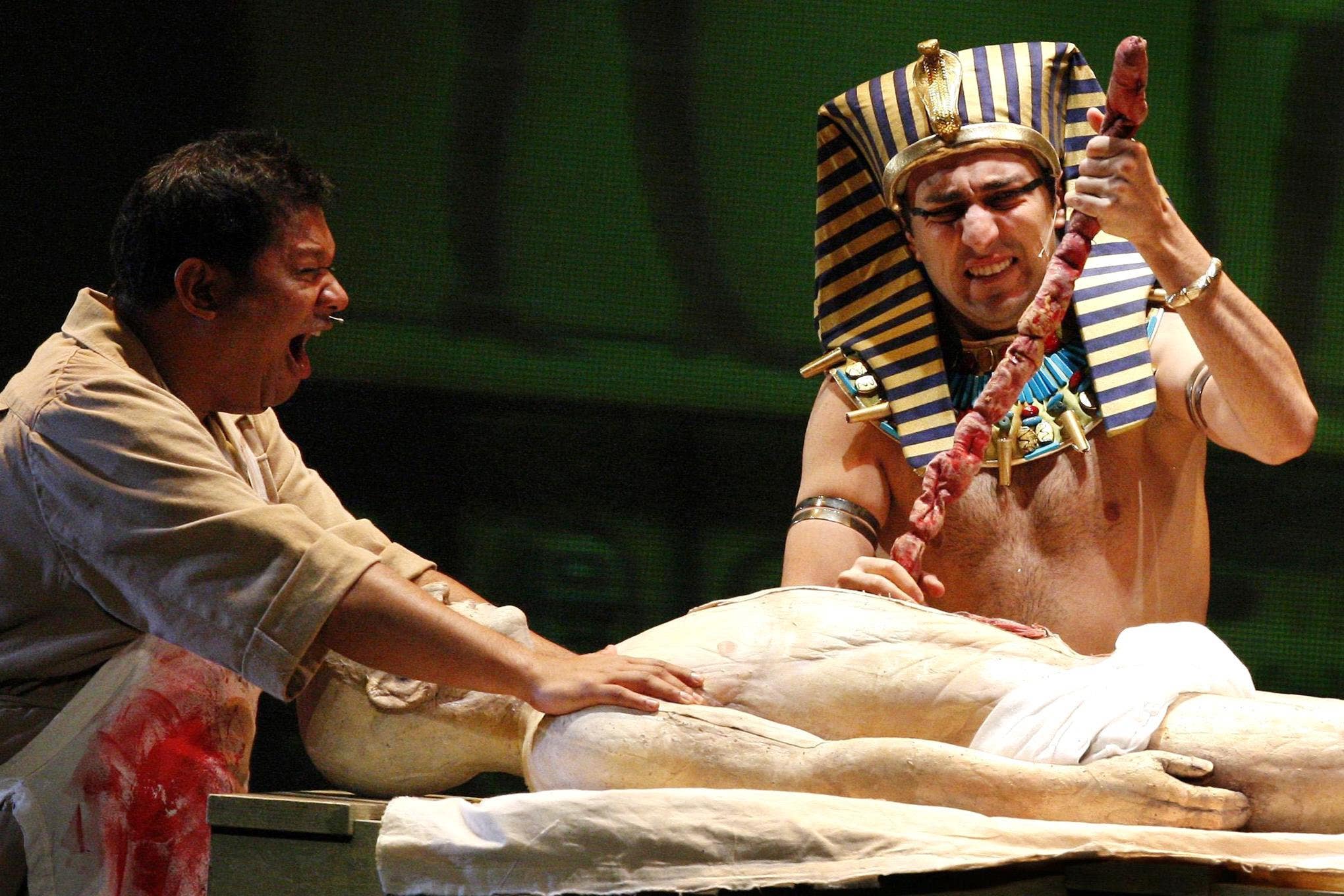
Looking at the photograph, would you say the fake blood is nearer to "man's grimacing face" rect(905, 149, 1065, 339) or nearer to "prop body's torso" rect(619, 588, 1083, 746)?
"prop body's torso" rect(619, 588, 1083, 746)

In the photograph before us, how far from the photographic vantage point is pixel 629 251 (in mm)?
3645

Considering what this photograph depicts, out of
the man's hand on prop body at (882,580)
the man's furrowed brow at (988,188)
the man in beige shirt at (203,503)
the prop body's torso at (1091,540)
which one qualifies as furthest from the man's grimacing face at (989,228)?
the man in beige shirt at (203,503)

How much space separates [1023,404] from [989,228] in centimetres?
30

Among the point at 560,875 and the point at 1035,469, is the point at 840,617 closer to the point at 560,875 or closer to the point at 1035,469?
the point at 560,875

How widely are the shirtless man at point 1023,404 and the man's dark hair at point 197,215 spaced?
1.02 meters

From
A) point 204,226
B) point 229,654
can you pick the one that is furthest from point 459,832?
point 204,226

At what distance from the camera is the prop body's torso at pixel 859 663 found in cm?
182

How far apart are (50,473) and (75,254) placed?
1.72 meters

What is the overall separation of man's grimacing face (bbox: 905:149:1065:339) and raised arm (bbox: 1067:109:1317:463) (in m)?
0.33

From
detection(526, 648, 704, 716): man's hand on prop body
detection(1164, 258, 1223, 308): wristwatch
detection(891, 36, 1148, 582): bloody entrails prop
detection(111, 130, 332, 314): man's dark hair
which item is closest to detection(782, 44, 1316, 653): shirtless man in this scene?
detection(891, 36, 1148, 582): bloody entrails prop

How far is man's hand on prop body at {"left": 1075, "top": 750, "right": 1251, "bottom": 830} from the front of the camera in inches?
63.3

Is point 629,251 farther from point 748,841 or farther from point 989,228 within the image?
point 748,841

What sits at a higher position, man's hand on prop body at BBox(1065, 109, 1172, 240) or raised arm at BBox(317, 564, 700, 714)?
man's hand on prop body at BBox(1065, 109, 1172, 240)

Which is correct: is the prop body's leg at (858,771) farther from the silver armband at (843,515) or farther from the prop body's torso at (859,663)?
the silver armband at (843,515)
